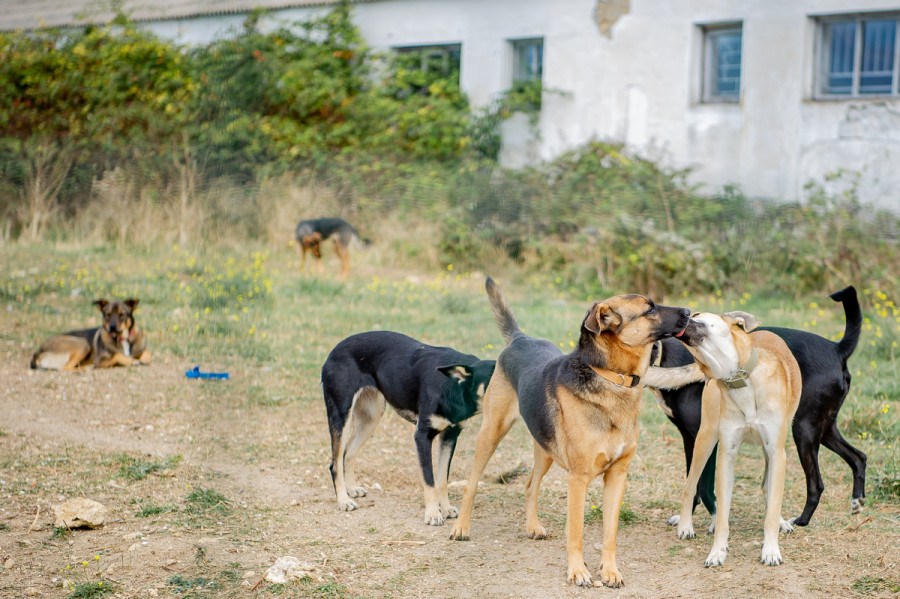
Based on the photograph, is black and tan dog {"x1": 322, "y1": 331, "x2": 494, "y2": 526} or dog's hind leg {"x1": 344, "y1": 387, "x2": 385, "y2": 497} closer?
black and tan dog {"x1": 322, "y1": 331, "x2": 494, "y2": 526}

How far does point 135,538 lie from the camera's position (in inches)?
172

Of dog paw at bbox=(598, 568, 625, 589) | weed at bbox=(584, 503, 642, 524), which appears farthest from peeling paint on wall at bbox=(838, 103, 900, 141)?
dog paw at bbox=(598, 568, 625, 589)

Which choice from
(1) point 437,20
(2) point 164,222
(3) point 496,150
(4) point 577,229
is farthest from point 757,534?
(1) point 437,20

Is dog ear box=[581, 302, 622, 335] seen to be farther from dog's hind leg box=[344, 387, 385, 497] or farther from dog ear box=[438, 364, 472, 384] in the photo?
dog's hind leg box=[344, 387, 385, 497]

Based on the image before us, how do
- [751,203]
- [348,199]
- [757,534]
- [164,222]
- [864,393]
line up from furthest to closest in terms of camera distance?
[348,199]
[751,203]
[164,222]
[864,393]
[757,534]

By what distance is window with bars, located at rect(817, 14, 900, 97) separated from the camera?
14648mm

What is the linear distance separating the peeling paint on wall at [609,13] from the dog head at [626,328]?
559 inches

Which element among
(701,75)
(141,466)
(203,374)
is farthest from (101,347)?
(701,75)

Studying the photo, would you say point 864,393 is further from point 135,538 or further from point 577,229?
point 577,229

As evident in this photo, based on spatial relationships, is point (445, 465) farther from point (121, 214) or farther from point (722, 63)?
point (722, 63)

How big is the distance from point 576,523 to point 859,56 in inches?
530

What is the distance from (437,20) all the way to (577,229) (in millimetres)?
7260

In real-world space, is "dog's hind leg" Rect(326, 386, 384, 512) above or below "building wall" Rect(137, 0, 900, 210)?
below

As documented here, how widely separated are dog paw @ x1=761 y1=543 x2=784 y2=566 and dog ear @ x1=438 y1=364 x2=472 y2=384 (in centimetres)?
178
